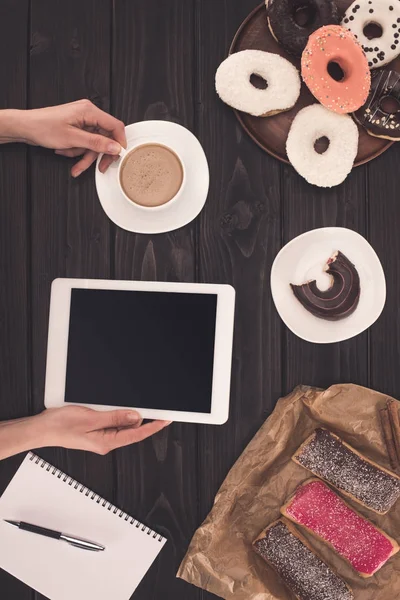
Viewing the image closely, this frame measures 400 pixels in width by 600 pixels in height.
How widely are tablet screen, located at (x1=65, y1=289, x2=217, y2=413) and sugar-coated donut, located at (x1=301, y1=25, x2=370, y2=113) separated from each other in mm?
399

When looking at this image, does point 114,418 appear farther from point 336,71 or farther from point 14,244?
point 336,71

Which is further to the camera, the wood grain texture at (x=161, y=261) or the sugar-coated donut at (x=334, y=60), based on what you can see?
the wood grain texture at (x=161, y=261)

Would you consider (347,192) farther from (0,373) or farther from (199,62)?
(0,373)

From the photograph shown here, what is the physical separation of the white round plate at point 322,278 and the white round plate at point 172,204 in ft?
0.62

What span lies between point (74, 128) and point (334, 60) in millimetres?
465

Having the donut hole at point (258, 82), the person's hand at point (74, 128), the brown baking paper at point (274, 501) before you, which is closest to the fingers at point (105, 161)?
the person's hand at point (74, 128)

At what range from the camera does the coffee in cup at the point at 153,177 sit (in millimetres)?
1037

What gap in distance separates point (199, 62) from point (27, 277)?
51cm

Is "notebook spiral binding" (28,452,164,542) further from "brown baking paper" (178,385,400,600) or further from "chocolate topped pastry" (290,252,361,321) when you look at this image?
"chocolate topped pastry" (290,252,361,321)

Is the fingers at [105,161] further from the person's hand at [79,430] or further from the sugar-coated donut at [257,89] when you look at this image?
the person's hand at [79,430]

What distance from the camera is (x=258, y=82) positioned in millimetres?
1075

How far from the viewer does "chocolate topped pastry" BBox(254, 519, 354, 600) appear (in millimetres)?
1021

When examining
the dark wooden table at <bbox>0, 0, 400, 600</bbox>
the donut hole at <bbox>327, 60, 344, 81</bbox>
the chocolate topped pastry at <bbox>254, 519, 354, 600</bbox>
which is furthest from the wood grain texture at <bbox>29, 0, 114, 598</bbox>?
the donut hole at <bbox>327, 60, 344, 81</bbox>

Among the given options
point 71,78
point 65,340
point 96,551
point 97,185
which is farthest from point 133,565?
point 71,78
